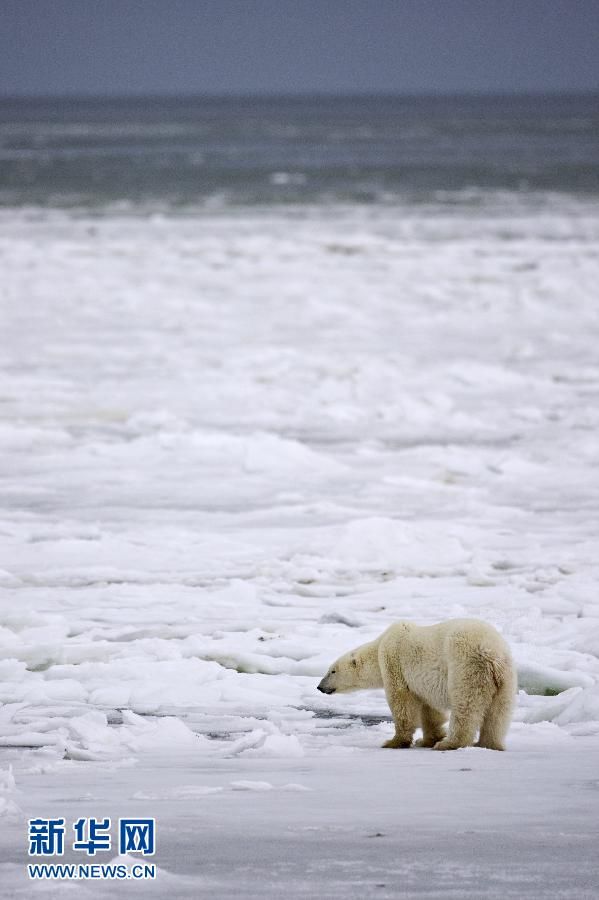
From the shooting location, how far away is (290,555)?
6211 mm

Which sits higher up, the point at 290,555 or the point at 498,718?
the point at 290,555

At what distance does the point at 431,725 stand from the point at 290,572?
2028 mm

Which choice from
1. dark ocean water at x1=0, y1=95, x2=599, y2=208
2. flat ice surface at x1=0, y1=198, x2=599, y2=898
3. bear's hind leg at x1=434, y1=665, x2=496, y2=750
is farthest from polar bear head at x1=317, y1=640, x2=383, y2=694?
dark ocean water at x1=0, y1=95, x2=599, y2=208

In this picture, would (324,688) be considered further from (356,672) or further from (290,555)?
(290,555)

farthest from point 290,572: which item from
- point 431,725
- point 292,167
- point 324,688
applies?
point 292,167

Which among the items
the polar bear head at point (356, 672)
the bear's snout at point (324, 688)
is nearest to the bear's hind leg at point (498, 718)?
the polar bear head at point (356, 672)

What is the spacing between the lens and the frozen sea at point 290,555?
316cm

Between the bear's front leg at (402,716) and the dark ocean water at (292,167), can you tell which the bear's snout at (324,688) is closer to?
the bear's front leg at (402,716)

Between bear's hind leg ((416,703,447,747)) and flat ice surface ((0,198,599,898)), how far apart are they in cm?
20

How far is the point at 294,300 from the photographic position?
50.6ft

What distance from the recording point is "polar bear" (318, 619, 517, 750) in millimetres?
3678

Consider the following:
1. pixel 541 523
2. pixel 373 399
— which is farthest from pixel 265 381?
pixel 541 523

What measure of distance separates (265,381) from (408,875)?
313 inches

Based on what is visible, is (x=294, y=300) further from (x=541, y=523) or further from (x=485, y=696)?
(x=485, y=696)
